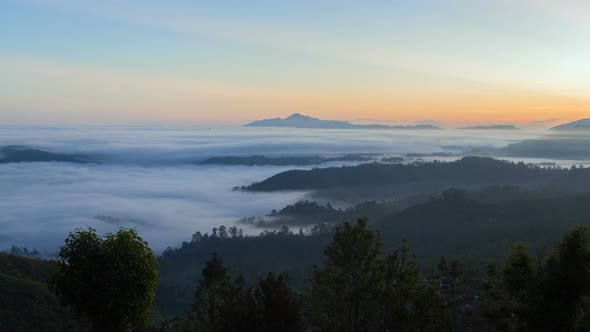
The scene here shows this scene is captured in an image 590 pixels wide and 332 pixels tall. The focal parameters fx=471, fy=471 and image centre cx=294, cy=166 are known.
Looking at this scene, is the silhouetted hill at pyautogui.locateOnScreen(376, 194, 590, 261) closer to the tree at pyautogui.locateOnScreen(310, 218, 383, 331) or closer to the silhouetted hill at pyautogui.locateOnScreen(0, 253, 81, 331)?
the silhouetted hill at pyautogui.locateOnScreen(0, 253, 81, 331)

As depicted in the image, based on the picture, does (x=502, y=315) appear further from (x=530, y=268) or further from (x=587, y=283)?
(x=587, y=283)

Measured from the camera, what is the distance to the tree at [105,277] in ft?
63.0

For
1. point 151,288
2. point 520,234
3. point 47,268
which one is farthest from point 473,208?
point 151,288

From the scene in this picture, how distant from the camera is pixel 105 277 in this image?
1916 cm

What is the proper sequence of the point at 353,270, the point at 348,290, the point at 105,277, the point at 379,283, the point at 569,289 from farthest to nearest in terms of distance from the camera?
the point at 348,290, the point at 353,270, the point at 379,283, the point at 105,277, the point at 569,289

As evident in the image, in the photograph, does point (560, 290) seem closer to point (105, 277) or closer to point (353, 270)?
point (353, 270)

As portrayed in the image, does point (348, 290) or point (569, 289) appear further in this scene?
point (348, 290)

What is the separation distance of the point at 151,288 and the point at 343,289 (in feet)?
34.6

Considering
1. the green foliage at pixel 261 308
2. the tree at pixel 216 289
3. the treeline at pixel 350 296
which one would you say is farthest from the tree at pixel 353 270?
the tree at pixel 216 289

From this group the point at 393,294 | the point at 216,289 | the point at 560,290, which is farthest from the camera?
the point at 216,289

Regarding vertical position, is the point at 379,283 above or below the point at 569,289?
below

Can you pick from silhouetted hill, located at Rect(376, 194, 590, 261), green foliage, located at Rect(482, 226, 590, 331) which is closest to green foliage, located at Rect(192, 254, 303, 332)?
green foliage, located at Rect(482, 226, 590, 331)

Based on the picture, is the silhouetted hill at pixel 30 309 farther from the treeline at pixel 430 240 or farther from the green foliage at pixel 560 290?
the green foliage at pixel 560 290

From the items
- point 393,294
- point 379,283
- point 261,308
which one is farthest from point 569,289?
point 261,308
